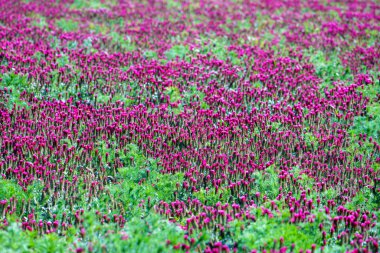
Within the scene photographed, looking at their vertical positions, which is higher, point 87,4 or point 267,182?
point 87,4

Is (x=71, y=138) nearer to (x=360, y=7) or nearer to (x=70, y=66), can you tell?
(x=70, y=66)

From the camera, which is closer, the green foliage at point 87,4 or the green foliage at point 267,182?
the green foliage at point 267,182

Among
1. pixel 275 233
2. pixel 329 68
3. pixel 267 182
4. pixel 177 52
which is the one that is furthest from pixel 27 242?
pixel 329 68

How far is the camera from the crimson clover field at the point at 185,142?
20.8ft

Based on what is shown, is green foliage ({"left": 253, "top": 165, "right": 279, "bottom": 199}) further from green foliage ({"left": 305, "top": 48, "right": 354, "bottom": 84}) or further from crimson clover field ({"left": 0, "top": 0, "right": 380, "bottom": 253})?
green foliage ({"left": 305, "top": 48, "right": 354, "bottom": 84})

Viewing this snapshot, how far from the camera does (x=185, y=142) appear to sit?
875 cm

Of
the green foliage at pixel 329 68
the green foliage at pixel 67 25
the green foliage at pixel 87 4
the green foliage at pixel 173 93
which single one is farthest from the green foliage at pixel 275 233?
the green foliage at pixel 87 4

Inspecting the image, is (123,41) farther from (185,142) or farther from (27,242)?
(27,242)

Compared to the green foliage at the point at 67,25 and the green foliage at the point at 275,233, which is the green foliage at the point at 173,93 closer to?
the green foliage at the point at 275,233

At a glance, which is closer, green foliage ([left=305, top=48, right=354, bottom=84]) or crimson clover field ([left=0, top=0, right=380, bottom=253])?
crimson clover field ([left=0, top=0, right=380, bottom=253])

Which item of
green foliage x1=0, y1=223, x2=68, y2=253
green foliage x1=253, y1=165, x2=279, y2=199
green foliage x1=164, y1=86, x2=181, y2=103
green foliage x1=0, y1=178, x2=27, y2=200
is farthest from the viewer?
green foliage x1=164, y1=86, x2=181, y2=103

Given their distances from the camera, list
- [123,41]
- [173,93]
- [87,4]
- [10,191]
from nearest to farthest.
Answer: [10,191] → [173,93] → [123,41] → [87,4]

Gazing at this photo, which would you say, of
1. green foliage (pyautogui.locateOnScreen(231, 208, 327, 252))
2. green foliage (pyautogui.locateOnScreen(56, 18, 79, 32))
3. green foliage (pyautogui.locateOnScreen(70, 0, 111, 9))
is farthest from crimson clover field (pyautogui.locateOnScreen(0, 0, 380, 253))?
green foliage (pyautogui.locateOnScreen(70, 0, 111, 9))

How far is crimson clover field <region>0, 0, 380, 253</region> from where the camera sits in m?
6.33
